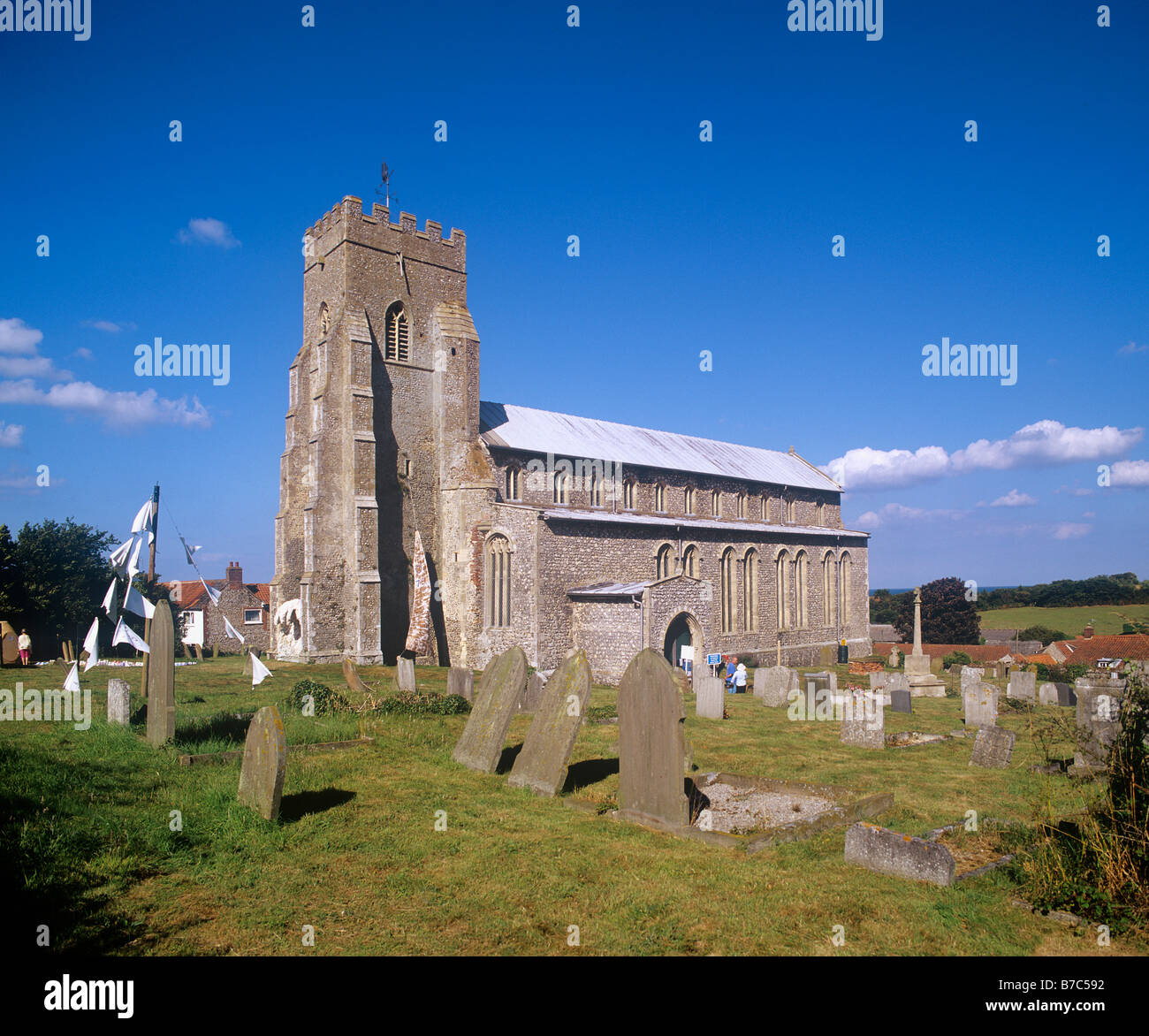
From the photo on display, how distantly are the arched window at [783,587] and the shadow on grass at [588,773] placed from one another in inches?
1038

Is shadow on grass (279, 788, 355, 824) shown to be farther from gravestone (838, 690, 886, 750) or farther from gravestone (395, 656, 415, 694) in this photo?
gravestone (838, 690, 886, 750)

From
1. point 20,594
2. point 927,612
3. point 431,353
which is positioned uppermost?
point 431,353

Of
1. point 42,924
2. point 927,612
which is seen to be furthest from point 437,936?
point 927,612

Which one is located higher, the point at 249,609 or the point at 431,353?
the point at 431,353

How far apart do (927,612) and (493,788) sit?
47.2 meters

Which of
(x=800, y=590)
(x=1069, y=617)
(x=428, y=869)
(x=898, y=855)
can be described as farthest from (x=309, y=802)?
(x=1069, y=617)

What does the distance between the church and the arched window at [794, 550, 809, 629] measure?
3.97 meters

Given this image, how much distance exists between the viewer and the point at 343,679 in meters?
21.1

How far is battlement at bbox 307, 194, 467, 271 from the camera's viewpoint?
28.2 meters

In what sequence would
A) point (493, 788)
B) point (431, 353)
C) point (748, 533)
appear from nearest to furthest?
point (493, 788), point (431, 353), point (748, 533)

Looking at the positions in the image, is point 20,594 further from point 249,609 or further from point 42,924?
point 42,924

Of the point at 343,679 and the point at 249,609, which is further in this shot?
the point at 249,609

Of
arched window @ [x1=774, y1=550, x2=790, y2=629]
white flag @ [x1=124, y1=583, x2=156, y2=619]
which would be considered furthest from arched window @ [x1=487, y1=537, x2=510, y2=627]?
arched window @ [x1=774, y1=550, x2=790, y2=629]
